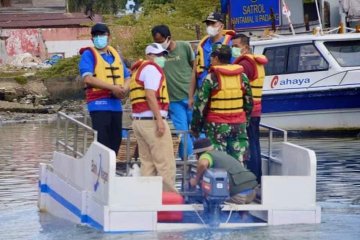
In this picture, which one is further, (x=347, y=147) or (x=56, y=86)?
(x=56, y=86)

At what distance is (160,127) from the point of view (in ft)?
39.2

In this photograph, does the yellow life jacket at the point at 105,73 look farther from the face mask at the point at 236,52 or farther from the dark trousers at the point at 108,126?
the face mask at the point at 236,52

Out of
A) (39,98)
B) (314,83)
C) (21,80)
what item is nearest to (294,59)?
(314,83)

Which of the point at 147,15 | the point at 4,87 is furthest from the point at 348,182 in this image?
the point at 147,15

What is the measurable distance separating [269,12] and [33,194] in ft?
45.3

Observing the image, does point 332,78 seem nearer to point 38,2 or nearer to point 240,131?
point 240,131

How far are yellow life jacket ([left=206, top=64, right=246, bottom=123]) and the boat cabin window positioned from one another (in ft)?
42.7

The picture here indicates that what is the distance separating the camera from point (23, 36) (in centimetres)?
5759

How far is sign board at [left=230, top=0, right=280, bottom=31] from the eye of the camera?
94.4 ft

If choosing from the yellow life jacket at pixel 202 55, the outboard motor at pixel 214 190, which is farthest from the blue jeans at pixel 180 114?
the outboard motor at pixel 214 190

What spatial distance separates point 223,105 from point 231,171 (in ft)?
2.70

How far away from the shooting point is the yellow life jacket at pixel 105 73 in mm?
12906

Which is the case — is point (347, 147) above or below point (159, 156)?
below

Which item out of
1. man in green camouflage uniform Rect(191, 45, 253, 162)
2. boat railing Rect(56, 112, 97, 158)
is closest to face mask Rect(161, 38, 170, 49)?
man in green camouflage uniform Rect(191, 45, 253, 162)
